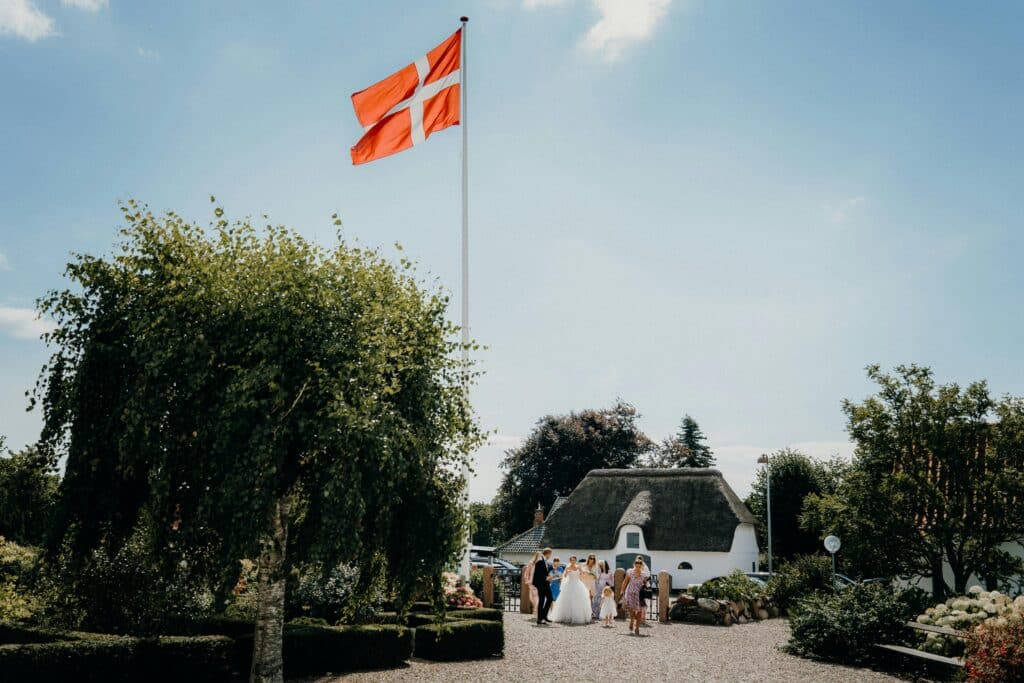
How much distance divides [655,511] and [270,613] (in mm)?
33191

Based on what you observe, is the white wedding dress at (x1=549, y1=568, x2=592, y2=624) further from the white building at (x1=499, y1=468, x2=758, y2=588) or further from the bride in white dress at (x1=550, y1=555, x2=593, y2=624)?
the white building at (x1=499, y1=468, x2=758, y2=588)

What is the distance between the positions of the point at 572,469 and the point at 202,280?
1759 inches

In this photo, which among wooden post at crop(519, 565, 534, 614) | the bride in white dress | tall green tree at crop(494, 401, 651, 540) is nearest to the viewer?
the bride in white dress

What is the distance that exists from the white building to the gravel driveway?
767 inches

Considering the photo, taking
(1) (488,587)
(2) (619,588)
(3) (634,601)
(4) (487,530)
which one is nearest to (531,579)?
(1) (488,587)

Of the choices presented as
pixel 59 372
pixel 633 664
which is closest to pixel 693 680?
pixel 633 664

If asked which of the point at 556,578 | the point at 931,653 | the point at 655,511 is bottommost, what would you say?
the point at 931,653

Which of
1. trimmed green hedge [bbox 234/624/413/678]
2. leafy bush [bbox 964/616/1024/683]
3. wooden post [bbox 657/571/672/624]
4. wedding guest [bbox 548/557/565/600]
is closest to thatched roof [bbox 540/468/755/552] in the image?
wooden post [bbox 657/571/672/624]

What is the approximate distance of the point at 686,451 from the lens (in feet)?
191

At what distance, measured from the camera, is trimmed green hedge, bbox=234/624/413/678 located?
11.7m

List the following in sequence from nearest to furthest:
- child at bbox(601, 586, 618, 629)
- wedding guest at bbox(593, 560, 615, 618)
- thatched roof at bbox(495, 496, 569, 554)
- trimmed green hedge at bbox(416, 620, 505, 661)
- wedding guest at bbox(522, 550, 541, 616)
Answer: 1. trimmed green hedge at bbox(416, 620, 505, 661)
2. child at bbox(601, 586, 618, 629)
3. wedding guest at bbox(522, 550, 541, 616)
4. wedding guest at bbox(593, 560, 615, 618)
5. thatched roof at bbox(495, 496, 569, 554)

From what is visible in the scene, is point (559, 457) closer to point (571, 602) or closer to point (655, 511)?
point (655, 511)

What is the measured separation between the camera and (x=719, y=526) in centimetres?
3906

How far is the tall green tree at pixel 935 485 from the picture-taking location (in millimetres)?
19422
